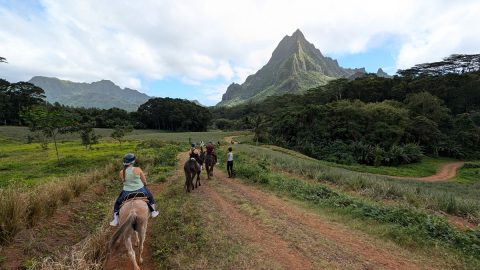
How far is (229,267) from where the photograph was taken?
247 inches

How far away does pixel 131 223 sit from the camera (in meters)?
6.21

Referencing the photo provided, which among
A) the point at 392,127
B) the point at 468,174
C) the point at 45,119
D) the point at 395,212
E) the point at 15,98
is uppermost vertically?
the point at 15,98

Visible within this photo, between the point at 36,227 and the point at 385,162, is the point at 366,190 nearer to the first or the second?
the point at 36,227

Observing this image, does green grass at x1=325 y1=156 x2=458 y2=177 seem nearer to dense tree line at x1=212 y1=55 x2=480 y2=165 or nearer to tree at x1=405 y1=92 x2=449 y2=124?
dense tree line at x1=212 y1=55 x2=480 y2=165

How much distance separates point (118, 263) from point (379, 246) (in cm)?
622

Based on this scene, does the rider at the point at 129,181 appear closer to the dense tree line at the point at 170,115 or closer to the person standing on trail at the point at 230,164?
the person standing on trail at the point at 230,164

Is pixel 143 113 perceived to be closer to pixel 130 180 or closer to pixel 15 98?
pixel 15 98

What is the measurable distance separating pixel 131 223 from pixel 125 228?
15 cm

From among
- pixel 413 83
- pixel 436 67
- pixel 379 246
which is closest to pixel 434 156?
pixel 413 83

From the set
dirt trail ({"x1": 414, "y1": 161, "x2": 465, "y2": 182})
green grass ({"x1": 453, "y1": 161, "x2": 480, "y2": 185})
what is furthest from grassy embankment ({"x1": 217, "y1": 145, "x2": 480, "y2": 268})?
green grass ({"x1": 453, "y1": 161, "x2": 480, "y2": 185})

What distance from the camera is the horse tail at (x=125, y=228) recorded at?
19.9 ft

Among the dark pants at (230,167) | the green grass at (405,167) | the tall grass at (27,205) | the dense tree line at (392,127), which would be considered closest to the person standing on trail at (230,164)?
the dark pants at (230,167)

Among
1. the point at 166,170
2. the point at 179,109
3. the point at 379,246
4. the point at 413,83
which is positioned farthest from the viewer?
the point at 179,109

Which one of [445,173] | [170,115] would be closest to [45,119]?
[445,173]
